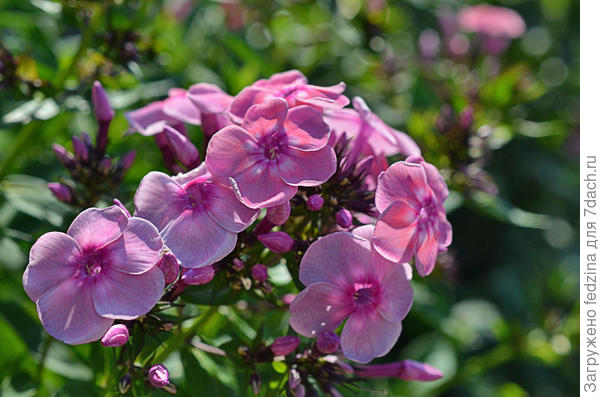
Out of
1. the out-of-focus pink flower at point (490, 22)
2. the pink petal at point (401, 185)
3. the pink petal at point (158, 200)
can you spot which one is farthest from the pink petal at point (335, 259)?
the out-of-focus pink flower at point (490, 22)

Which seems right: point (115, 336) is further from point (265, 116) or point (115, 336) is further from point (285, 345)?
point (265, 116)

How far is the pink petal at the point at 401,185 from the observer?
4.98ft

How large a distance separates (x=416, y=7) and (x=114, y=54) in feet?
5.89

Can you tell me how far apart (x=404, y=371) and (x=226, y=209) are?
2.40 ft

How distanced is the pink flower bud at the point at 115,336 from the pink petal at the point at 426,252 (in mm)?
706

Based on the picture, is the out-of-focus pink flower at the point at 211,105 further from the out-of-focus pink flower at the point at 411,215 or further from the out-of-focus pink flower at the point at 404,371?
the out-of-focus pink flower at the point at 404,371

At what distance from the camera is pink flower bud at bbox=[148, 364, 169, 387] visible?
4.66ft

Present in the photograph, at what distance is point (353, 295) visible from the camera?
1.54m

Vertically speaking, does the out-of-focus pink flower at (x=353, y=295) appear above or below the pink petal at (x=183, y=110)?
below

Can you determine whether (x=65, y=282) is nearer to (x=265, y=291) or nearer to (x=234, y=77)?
(x=265, y=291)

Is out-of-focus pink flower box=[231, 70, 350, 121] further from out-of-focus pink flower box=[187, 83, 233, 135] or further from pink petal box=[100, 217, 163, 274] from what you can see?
pink petal box=[100, 217, 163, 274]

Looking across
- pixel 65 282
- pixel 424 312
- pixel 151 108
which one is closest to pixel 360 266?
pixel 65 282

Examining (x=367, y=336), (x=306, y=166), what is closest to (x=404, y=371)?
(x=367, y=336)

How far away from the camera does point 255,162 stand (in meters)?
1.52
